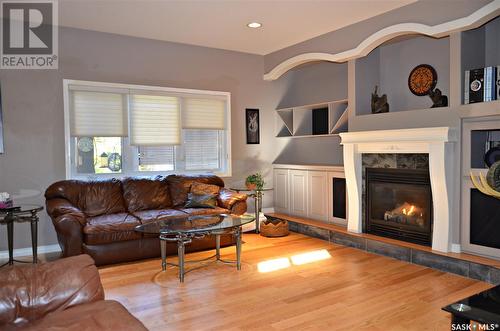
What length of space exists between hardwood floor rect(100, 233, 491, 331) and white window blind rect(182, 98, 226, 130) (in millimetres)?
2113

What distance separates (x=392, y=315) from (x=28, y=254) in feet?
13.3

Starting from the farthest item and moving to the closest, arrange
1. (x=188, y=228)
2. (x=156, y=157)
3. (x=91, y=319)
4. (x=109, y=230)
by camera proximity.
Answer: (x=156, y=157), (x=109, y=230), (x=188, y=228), (x=91, y=319)

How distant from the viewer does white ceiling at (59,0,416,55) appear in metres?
4.08

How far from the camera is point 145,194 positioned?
16.4 ft

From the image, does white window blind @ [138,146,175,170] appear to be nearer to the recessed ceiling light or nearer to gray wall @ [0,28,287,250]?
gray wall @ [0,28,287,250]

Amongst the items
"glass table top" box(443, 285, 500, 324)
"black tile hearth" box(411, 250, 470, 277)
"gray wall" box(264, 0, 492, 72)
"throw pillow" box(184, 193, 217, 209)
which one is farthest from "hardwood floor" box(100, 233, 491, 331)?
"gray wall" box(264, 0, 492, 72)

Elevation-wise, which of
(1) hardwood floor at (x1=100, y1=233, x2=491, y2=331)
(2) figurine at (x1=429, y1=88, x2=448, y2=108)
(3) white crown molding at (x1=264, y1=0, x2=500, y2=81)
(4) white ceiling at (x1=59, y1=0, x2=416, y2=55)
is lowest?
(1) hardwood floor at (x1=100, y1=233, x2=491, y2=331)

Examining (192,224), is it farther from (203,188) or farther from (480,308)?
(480,308)

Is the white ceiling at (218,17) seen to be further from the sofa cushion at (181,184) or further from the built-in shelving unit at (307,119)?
the sofa cushion at (181,184)

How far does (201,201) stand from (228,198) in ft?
1.14

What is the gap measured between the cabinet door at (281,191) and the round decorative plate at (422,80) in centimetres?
229

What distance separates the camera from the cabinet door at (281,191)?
6.23 meters

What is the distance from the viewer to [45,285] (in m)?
2.01

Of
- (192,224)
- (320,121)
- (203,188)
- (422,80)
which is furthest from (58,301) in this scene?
(320,121)
